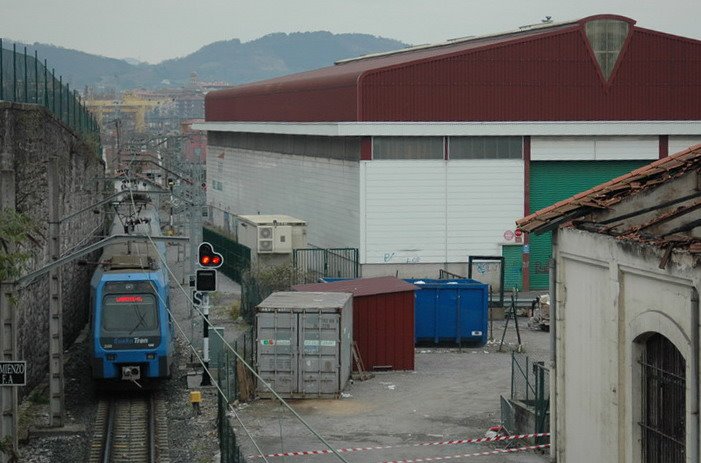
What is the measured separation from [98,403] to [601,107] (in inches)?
923

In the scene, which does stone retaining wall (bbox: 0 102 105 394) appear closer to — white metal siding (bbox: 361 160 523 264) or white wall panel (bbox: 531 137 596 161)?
white metal siding (bbox: 361 160 523 264)

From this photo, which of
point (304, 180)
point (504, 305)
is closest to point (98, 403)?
point (504, 305)

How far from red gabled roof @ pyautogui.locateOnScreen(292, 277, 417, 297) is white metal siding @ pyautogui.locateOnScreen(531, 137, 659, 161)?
47.3 feet

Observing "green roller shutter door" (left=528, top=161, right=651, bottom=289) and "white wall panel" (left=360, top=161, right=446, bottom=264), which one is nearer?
"white wall panel" (left=360, top=161, right=446, bottom=264)

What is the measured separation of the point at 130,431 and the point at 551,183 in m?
23.4

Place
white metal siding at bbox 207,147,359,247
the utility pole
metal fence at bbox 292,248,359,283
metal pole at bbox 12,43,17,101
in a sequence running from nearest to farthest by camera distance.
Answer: the utility pole → metal pole at bbox 12,43,17,101 → metal fence at bbox 292,248,359,283 → white metal siding at bbox 207,147,359,247

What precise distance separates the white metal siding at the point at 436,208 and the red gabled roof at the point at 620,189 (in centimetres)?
2245

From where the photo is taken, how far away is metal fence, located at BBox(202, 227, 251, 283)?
156 feet

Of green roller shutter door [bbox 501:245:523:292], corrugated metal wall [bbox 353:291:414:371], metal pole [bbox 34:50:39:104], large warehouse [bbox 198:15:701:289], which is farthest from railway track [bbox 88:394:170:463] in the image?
green roller shutter door [bbox 501:245:523:292]

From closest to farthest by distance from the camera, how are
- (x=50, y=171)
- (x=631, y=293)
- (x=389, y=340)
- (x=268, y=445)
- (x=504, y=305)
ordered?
1. (x=631, y=293)
2. (x=268, y=445)
3. (x=50, y=171)
4. (x=389, y=340)
5. (x=504, y=305)

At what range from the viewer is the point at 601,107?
43.6 m

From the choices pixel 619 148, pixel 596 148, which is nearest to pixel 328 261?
pixel 596 148

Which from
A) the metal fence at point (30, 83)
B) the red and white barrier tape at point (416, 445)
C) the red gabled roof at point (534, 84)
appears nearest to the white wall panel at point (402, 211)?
the red gabled roof at point (534, 84)

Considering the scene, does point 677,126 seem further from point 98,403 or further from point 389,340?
point 98,403
